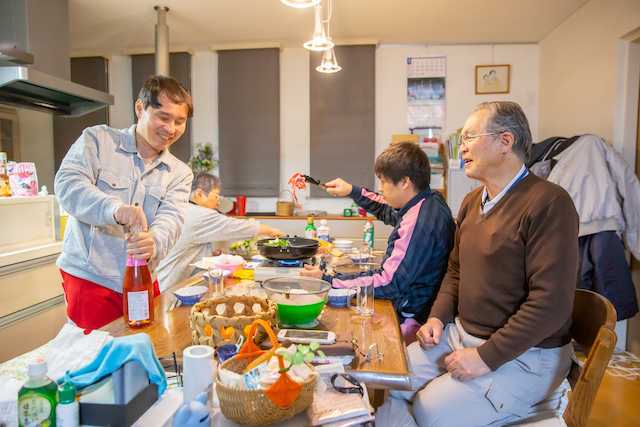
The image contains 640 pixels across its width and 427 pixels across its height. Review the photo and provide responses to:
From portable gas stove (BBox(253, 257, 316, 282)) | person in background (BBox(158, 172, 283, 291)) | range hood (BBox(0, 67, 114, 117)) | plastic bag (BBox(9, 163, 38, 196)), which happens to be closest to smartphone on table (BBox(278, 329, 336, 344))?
portable gas stove (BBox(253, 257, 316, 282))

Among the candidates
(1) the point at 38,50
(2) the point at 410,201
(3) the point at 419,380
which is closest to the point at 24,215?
(1) the point at 38,50

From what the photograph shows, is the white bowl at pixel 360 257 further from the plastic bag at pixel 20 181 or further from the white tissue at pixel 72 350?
the plastic bag at pixel 20 181

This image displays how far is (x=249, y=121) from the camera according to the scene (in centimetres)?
483

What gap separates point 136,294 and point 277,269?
0.62 m

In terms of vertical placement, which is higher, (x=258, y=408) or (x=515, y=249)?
(x=515, y=249)

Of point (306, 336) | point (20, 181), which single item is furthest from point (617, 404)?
point (20, 181)

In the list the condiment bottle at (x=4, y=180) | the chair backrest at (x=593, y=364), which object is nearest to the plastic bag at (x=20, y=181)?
the condiment bottle at (x=4, y=180)

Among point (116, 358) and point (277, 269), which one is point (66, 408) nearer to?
point (116, 358)

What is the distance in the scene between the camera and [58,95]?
3.36m

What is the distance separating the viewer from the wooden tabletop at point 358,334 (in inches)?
38.6

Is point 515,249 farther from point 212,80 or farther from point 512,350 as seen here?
point 212,80

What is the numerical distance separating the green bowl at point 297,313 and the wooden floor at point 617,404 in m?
1.88

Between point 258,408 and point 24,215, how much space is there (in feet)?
8.60

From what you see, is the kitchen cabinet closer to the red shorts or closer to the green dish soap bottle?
the red shorts
